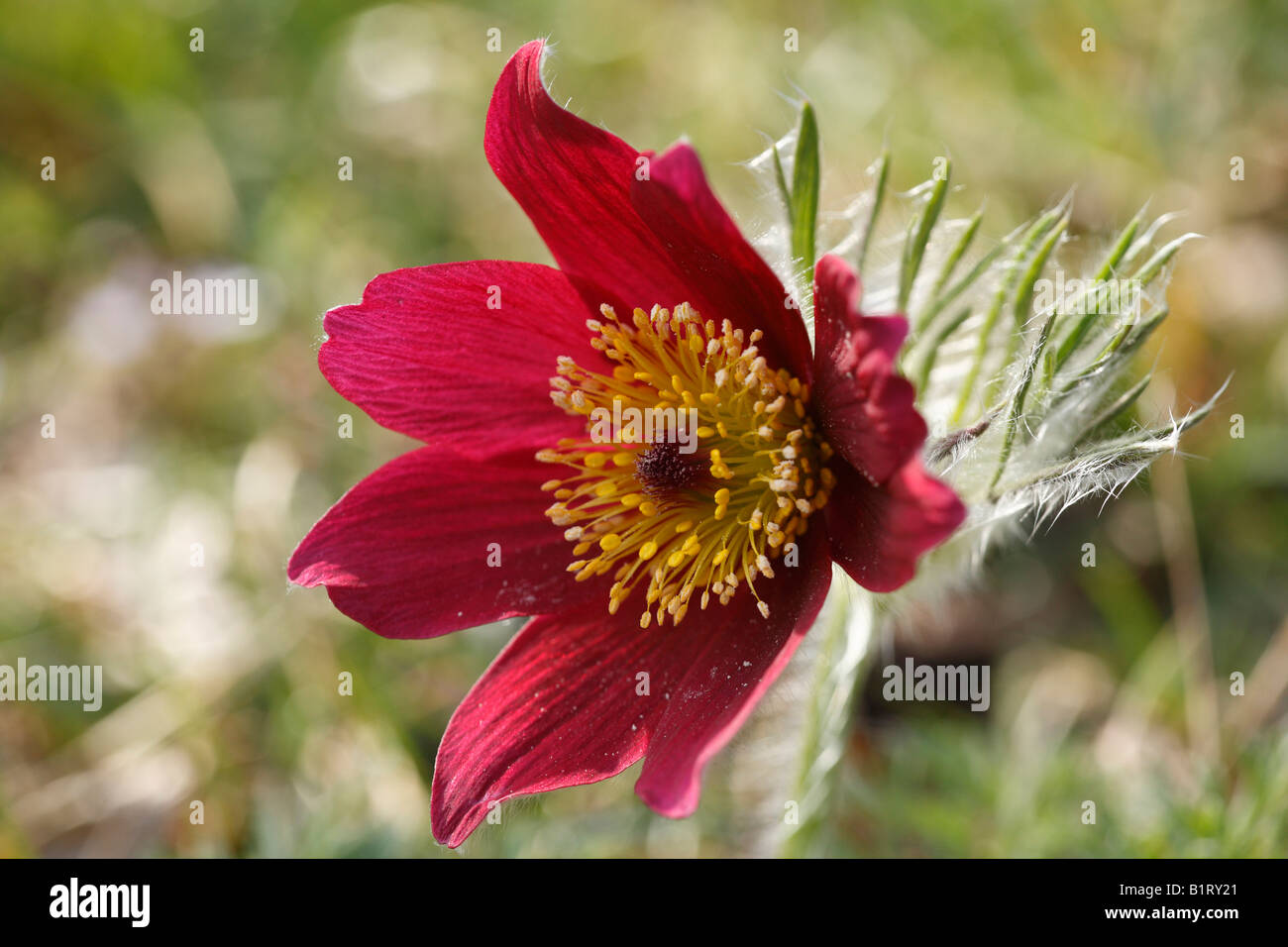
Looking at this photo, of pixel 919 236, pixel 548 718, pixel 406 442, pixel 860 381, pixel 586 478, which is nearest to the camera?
pixel 860 381

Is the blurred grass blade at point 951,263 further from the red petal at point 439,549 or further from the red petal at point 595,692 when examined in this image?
the red petal at point 439,549

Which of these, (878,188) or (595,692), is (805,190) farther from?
(595,692)

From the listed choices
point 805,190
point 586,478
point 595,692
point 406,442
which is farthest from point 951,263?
point 406,442

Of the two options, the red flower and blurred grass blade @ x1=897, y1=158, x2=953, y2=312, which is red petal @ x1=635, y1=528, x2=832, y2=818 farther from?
blurred grass blade @ x1=897, y1=158, x2=953, y2=312

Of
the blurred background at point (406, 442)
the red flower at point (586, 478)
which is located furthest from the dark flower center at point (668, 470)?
the blurred background at point (406, 442)

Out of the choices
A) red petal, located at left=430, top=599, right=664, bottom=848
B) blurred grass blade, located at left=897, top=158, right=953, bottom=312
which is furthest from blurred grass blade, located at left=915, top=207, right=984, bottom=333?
red petal, located at left=430, top=599, right=664, bottom=848
